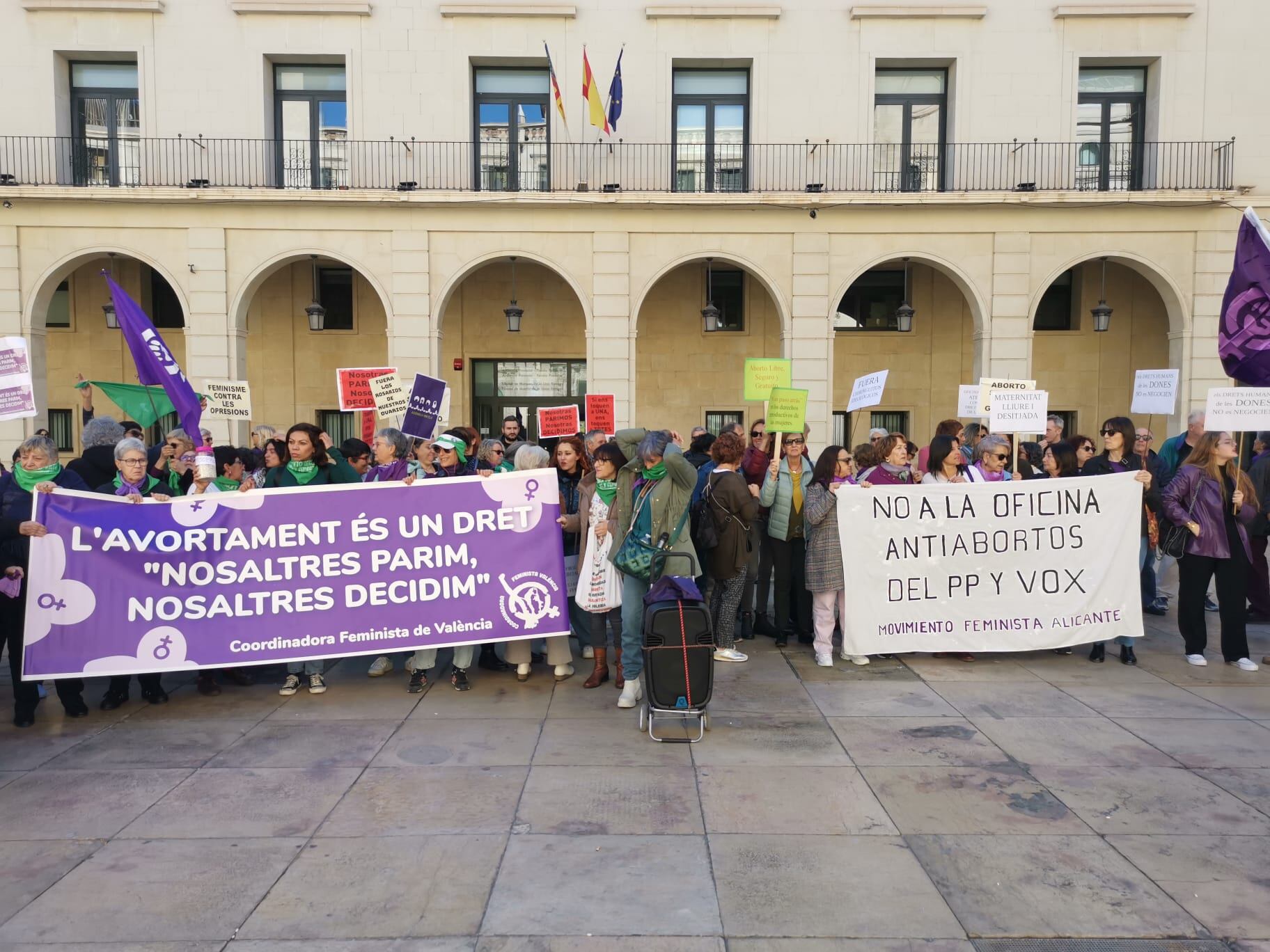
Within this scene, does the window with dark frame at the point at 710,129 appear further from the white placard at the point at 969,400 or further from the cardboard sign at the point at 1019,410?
the cardboard sign at the point at 1019,410

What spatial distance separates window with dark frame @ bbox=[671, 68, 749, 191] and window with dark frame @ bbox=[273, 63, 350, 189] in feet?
23.3

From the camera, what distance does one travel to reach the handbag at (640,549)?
637cm

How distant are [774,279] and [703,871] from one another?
50.3 feet

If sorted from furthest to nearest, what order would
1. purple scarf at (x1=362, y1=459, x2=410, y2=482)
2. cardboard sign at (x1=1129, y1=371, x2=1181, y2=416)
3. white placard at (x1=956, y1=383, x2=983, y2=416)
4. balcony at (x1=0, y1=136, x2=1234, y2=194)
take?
balcony at (x1=0, y1=136, x2=1234, y2=194) < white placard at (x1=956, y1=383, x2=983, y2=416) < cardboard sign at (x1=1129, y1=371, x2=1181, y2=416) < purple scarf at (x1=362, y1=459, x2=410, y2=482)

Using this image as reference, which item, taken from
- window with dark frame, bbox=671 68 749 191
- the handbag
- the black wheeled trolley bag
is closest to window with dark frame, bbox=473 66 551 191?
window with dark frame, bbox=671 68 749 191

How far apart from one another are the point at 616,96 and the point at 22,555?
1366 centimetres

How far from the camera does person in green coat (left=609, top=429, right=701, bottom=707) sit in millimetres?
6480

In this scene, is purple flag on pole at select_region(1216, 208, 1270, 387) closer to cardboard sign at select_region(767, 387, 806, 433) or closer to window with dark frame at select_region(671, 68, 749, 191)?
cardboard sign at select_region(767, 387, 806, 433)

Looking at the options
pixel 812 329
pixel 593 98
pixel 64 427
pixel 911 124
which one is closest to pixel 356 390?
pixel 593 98

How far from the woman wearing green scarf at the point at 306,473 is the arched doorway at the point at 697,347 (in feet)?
44.0

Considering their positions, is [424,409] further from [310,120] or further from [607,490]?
[310,120]

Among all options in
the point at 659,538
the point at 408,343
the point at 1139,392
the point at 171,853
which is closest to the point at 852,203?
the point at 1139,392

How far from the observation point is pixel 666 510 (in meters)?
6.52

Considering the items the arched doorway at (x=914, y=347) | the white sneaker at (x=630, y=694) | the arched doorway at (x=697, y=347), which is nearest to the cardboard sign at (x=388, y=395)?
the white sneaker at (x=630, y=694)
